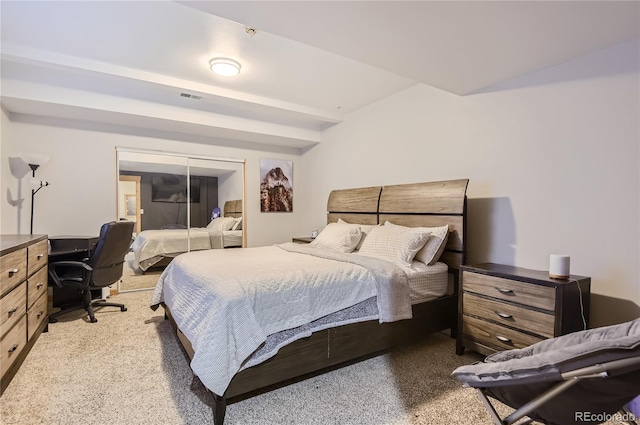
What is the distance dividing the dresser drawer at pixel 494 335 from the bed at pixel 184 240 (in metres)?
3.74

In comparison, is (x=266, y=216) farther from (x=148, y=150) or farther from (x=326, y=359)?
(x=326, y=359)

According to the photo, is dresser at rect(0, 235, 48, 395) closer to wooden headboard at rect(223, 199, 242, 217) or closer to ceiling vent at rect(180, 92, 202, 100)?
ceiling vent at rect(180, 92, 202, 100)

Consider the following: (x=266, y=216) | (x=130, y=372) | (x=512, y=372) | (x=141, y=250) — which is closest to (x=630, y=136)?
(x=512, y=372)

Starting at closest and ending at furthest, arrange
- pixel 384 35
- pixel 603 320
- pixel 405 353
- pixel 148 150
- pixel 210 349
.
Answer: pixel 210 349 → pixel 384 35 → pixel 603 320 → pixel 405 353 → pixel 148 150

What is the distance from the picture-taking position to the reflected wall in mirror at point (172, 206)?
4.46 metres

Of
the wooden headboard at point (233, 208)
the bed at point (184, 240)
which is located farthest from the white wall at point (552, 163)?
the bed at point (184, 240)

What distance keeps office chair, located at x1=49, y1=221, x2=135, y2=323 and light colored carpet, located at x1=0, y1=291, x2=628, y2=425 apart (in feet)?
1.94

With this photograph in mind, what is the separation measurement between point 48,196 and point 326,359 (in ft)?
13.2

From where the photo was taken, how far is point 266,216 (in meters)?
5.45

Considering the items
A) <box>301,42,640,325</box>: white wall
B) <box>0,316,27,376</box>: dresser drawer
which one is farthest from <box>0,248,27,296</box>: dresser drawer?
<box>301,42,640,325</box>: white wall

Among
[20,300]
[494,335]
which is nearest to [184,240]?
[20,300]

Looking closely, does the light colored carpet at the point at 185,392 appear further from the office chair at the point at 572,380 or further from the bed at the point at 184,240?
the bed at the point at 184,240

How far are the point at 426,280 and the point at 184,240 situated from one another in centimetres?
369

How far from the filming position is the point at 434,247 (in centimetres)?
281
